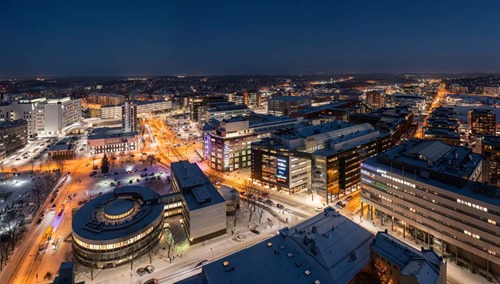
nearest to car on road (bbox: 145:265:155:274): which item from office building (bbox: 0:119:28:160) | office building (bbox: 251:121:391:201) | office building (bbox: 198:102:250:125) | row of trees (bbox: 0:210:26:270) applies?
row of trees (bbox: 0:210:26:270)

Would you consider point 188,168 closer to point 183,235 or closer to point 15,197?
point 183,235

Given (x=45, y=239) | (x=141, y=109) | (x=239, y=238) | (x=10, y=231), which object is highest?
(x=141, y=109)

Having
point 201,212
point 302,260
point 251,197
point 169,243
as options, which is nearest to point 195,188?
point 201,212

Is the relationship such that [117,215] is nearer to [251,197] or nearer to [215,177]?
[251,197]

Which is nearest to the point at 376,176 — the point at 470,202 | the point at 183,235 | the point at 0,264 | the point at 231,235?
the point at 470,202

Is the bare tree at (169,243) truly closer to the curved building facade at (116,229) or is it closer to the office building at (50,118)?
the curved building facade at (116,229)

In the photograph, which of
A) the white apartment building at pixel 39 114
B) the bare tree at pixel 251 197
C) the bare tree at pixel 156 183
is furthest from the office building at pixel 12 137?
the bare tree at pixel 251 197

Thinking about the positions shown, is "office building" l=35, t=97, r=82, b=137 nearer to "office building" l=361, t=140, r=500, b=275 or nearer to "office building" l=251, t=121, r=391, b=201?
"office building" l=251, t=121, r=391, b=201
